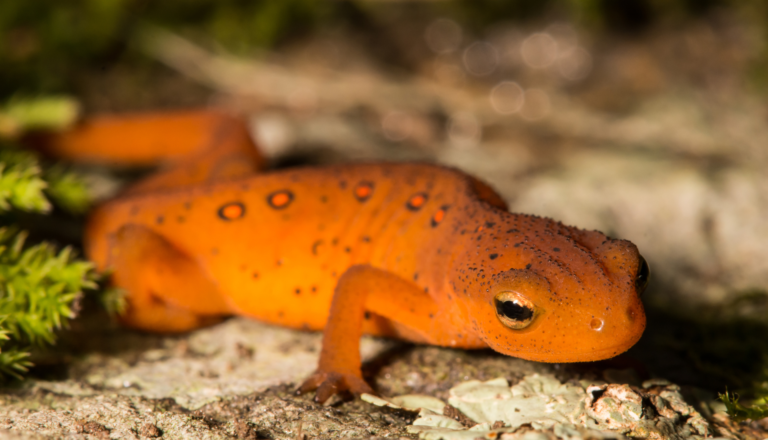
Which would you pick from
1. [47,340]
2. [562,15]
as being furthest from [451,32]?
[47,340]

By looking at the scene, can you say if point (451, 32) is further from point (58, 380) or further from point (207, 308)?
point (58, 380)

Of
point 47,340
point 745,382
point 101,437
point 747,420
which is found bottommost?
point 101,437

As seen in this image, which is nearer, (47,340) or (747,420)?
(747,420)

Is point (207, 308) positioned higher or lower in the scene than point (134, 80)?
lower

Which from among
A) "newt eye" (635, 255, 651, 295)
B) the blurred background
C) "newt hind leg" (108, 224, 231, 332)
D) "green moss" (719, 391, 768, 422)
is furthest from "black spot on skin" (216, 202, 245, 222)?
"green moss" (719, 391, 768, 422)

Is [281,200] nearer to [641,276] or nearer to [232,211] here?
[232,211]

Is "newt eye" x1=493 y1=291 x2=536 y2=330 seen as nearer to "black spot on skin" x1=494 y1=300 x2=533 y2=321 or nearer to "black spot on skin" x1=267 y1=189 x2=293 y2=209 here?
"black spot on skin" x1=494 y1=300 x2=533 y2=321

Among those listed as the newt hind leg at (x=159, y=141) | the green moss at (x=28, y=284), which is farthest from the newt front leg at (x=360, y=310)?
the newt hind leg at (x=159, y=141)
